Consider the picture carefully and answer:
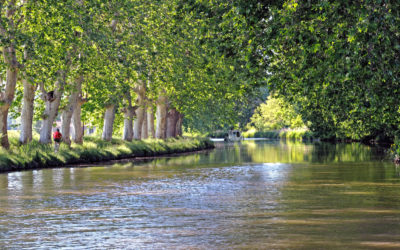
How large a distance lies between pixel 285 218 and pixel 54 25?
1801cm

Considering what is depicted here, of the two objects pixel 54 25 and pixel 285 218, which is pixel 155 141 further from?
pixel 285 218

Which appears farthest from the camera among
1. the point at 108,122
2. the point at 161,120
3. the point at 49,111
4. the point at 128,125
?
the point at 161,120

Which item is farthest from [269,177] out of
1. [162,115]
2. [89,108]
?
[162,115]

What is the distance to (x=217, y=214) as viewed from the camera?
15719mm

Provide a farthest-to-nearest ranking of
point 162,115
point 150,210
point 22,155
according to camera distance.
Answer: point 162,115 → point 22,155 → point 150,210

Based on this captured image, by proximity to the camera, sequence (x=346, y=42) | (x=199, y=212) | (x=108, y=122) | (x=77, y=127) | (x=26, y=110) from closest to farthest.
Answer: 1. (x=346, y=42)
2. (x=199, y=212)
3. (x=26, y=110)
4. (x=77, y=127)
5. (x=108, y=122)

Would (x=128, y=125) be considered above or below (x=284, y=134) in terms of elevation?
above

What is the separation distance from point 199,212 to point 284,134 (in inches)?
4560

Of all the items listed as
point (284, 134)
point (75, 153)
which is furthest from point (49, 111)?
point (284, 134)

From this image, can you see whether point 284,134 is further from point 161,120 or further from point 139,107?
point 139,107

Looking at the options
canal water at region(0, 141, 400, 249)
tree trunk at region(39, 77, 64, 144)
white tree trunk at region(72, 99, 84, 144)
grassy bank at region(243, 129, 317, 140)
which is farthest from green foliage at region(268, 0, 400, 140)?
grassy bank at region(243, 129, 317, 140)

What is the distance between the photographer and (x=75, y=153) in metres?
38.0

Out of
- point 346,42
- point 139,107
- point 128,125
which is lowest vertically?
point 128,125

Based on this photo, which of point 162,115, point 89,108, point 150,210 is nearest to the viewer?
point 150,210
